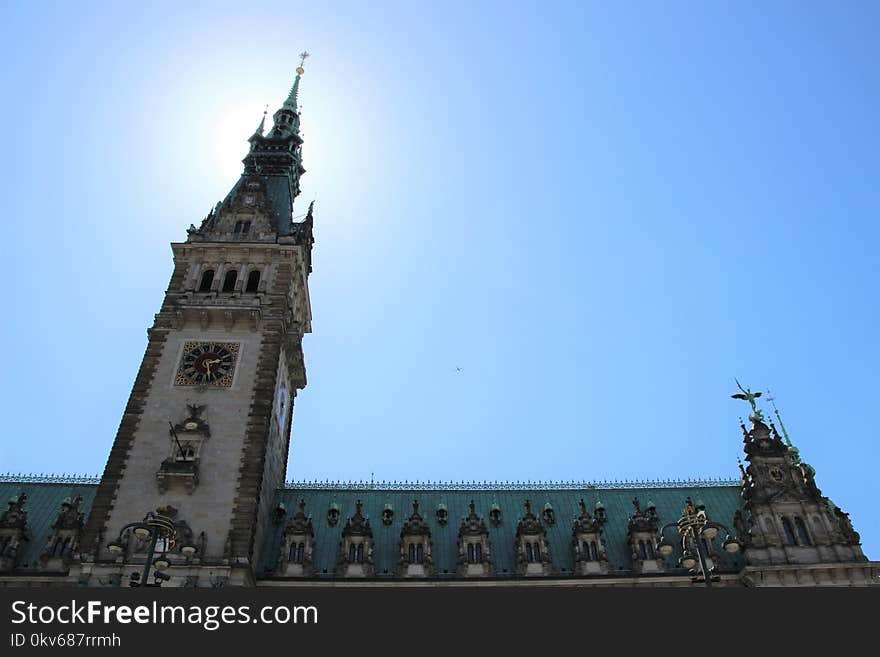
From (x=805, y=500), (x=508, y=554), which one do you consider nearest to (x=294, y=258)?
(x=508, y=554)

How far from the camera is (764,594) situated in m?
21.3

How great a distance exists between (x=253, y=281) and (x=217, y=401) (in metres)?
10.6

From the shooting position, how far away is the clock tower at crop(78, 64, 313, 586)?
38.7 m

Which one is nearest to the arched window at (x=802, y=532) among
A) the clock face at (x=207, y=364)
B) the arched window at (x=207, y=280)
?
the clock face at (x=207, y=364)

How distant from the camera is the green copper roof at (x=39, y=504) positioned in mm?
41938

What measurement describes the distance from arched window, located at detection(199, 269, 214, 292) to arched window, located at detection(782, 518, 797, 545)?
1468 inches

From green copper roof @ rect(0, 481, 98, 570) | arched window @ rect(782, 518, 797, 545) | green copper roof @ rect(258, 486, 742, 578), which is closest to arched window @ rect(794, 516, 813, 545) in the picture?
arched window @ rect(782, 518, 797, 545)

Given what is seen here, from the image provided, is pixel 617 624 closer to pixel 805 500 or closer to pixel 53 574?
pixel 805 500

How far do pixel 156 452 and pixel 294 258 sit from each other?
54.0 ft

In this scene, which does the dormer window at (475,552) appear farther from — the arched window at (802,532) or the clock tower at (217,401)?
the arched window at (802,532)

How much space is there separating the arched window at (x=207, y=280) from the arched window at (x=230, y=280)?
901 mm

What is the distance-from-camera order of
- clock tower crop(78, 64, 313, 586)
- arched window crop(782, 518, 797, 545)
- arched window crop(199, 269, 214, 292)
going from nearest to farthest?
clock tower crop(78, 64, 313, 586) < arched window crop(782, 518, 797, 545) < arched window crop(199, 269, 214, 292)

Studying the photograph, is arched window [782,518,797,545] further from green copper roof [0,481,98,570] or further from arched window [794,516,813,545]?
green copper roof [0,481,98,570]

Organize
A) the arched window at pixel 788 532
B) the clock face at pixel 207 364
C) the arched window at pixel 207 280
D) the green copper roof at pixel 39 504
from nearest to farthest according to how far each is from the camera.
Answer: the arched window at pixel 788 532 → the green copper roof at pixel 39 504 → the clock face at pixel 207 364 → the arched window at pixel 207 280
